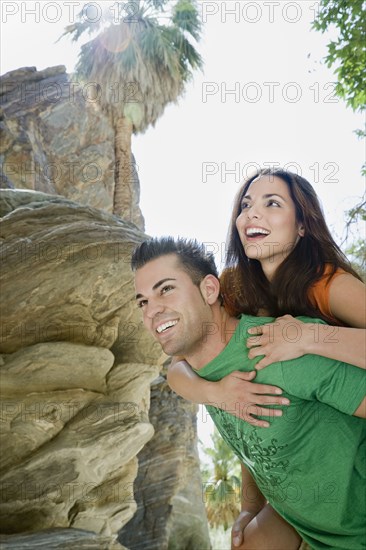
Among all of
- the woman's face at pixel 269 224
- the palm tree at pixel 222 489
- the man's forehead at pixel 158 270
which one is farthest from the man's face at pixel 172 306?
the palm tree at pixel 222 489

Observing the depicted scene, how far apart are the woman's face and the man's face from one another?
0.44 meters

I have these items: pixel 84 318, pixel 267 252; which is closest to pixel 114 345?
pixel 84 318

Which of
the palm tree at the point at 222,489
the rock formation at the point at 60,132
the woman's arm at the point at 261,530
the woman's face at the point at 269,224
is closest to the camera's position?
the woman's arm at the point at 261,530

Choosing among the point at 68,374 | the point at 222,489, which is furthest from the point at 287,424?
the point at 222,489

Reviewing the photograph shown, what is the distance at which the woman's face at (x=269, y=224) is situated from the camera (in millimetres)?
3490

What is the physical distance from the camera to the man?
2.81 m

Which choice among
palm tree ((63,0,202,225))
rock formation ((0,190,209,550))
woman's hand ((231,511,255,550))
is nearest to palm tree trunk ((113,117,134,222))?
palm tree ((63,0,202,225))

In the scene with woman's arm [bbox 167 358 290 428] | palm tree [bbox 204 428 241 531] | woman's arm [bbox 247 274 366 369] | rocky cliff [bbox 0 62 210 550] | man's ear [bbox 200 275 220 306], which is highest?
man's ear [bbox 200 275 220 306]

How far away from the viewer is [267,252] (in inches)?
140

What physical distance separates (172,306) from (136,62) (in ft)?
53.8

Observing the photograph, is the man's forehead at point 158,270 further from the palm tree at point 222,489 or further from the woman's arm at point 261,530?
the palm tree at point 222,489

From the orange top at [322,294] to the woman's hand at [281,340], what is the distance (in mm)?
292

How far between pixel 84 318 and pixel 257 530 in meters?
5.61

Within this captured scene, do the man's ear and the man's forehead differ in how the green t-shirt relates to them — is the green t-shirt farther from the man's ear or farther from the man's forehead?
the man's forehead
